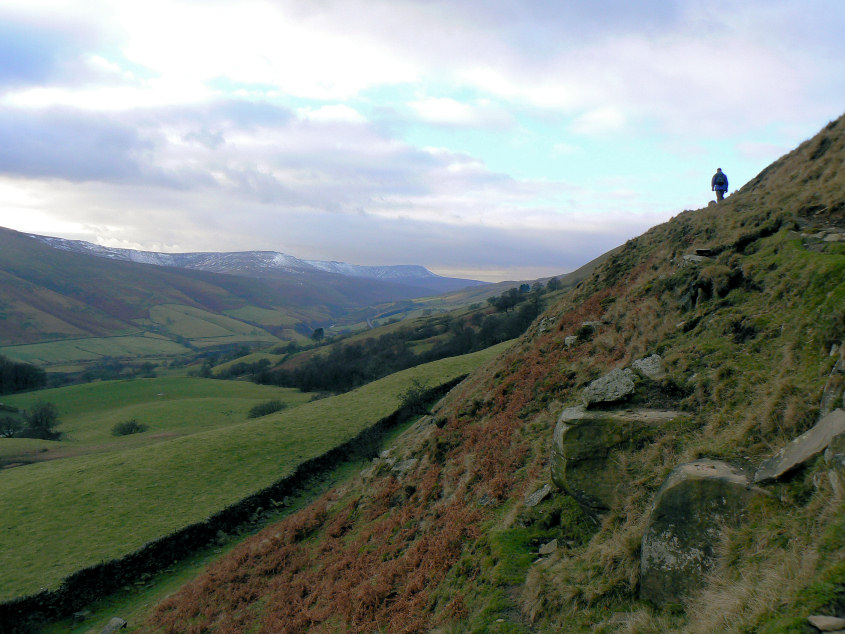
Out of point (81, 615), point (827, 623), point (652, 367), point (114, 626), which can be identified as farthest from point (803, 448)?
point (81, 615)

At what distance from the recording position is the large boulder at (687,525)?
642 cm

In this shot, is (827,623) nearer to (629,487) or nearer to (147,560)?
(629,487)

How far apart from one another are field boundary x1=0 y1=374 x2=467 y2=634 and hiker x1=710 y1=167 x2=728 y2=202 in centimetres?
2781

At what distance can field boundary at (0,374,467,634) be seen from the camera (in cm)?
1848

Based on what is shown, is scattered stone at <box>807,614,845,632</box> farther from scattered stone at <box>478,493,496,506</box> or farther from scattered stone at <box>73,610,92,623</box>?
scattered stone at <box>73,610,92,623</box>

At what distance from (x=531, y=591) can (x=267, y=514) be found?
22955mm

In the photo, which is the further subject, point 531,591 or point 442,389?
point 442,389

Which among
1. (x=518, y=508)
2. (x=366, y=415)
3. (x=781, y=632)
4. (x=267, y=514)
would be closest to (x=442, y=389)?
(x=366, y=415)

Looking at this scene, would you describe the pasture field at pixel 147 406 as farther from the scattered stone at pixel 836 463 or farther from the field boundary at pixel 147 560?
the scattered stone at pixel 836 463

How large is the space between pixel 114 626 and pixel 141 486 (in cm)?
1333

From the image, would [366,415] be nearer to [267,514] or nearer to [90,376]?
[267,514]

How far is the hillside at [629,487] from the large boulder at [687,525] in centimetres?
3

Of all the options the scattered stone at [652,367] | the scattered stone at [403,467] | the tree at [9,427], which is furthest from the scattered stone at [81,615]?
the tree at [9,427]

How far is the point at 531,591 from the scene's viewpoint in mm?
8336
